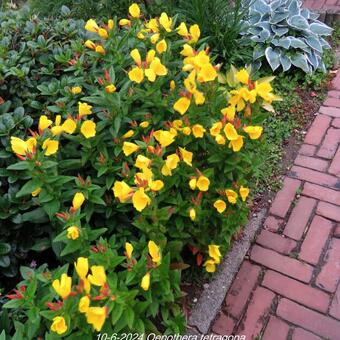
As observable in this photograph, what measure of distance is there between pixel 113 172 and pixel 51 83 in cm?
68

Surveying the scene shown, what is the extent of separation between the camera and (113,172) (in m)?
1.96

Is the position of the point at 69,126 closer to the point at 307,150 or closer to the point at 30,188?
the point at 30,188

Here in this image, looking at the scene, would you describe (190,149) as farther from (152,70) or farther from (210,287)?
(210,287)

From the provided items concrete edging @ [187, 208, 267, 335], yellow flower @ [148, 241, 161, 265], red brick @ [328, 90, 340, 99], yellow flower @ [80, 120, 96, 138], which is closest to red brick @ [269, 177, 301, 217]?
concrete edging @ [187, 208, 267, 335]

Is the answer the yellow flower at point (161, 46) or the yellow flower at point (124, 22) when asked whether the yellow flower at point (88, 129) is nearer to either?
the yellow flower at point (161, 46)

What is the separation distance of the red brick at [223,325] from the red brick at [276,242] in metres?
0.51

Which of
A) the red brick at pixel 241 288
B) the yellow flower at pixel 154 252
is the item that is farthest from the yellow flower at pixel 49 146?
the red brick at pixel 241 288

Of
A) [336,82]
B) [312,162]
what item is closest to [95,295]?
[312,162]

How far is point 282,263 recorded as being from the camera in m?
2.41

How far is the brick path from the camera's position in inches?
84.7

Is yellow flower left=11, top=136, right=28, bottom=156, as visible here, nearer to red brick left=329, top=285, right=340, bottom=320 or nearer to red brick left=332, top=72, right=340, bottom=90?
red brick left=329, top=285, right=340, bottom=320

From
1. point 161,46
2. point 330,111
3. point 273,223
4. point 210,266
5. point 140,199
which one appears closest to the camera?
point 140,199

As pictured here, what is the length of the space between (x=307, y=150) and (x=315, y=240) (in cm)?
78

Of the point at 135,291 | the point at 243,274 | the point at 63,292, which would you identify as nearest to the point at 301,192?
the point at 243,274
